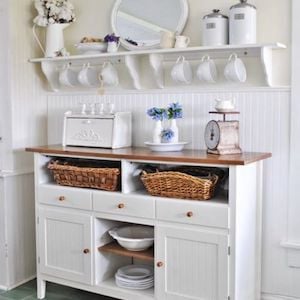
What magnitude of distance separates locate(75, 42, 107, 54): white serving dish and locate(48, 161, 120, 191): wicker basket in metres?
0.74

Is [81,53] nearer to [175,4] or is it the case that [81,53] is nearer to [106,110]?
[106,110]

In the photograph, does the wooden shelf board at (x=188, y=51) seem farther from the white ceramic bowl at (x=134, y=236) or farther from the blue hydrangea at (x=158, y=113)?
the white ceramic bowl at (x=134, y=236)

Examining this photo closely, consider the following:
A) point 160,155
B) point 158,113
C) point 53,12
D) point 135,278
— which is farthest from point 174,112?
point 53,12

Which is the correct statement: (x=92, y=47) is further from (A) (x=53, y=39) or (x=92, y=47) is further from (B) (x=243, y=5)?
(B) (x=243, y=5)

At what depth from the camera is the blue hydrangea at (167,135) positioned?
2754 mm

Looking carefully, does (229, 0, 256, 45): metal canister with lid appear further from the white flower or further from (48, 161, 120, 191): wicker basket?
the white flower

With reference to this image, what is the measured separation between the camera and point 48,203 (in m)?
2.98

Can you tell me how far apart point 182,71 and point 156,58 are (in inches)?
8.0

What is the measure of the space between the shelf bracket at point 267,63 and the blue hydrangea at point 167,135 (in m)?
0.60

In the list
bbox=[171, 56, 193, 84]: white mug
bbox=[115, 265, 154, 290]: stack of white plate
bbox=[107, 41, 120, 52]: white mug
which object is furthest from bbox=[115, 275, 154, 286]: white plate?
bbox=[107, 41, 120, 52]: white mug

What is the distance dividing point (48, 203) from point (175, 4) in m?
1.43

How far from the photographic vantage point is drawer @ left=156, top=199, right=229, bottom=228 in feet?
7.89

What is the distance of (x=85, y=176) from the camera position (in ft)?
9.25

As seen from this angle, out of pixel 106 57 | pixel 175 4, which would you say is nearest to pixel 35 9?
pixel 106 57
